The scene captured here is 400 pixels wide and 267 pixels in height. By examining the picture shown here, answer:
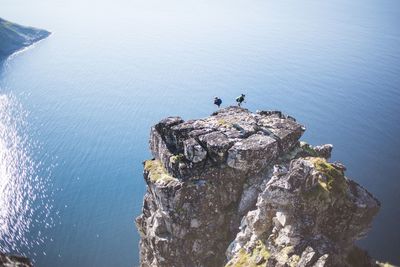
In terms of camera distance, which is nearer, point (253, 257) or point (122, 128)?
point (253, 257)

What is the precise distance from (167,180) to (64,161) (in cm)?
7917

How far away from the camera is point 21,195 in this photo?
3922 inches

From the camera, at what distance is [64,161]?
364 ft

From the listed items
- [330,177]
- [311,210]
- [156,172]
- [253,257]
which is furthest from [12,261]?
[156,172]

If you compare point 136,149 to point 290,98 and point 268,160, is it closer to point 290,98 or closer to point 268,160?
point 290,98

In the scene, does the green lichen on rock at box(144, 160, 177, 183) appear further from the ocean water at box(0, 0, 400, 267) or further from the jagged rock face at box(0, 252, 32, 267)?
the ocean water at box(0, 0, 400, 267)

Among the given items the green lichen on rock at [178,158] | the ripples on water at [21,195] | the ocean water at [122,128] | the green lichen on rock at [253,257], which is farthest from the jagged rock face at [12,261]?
the ripples on water at [21,195]

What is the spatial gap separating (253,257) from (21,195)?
87473 millimetres

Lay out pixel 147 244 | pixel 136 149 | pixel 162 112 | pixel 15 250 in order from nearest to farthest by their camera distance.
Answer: pixel 147 244, pixel 15 250, pixel 136 149, pixel 162 112

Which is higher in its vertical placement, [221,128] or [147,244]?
[221,128]

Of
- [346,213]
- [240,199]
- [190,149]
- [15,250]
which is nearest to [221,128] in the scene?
[190,149]

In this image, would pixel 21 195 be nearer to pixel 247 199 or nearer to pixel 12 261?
pixel 247 199

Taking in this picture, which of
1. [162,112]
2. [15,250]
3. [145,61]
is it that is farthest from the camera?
[145,61]

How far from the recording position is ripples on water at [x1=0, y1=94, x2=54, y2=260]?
87.4 m
